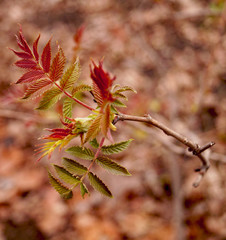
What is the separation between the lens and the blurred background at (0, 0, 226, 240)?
2115mm

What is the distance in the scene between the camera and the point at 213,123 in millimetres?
2502

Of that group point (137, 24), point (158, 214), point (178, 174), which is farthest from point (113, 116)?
point (137, 24)

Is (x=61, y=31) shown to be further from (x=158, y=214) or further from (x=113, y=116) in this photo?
(x=113, y=116)

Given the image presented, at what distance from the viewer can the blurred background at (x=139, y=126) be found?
2115 millimetres

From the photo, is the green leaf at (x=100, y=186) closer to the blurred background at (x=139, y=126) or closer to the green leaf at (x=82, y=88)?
the green leaf at (x=82, y=88)

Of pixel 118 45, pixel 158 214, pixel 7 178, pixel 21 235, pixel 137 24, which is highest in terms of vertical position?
pixel 137 24

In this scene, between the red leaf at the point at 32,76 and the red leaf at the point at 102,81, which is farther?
the red leaf at the point at 32,76

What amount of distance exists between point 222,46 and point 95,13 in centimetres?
190

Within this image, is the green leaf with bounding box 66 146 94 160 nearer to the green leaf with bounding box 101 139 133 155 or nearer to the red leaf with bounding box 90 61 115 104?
the green leaf with bounding box 101 139 133 155

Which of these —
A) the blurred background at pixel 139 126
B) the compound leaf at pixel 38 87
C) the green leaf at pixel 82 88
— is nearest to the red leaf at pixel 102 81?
the green leaf at pixel 82 88

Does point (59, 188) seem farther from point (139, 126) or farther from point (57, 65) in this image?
point (139, 126)

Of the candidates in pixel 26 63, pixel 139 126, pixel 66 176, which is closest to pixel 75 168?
pixel 66 176

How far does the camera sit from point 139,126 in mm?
1688

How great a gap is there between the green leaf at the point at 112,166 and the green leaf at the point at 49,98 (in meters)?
0.22
